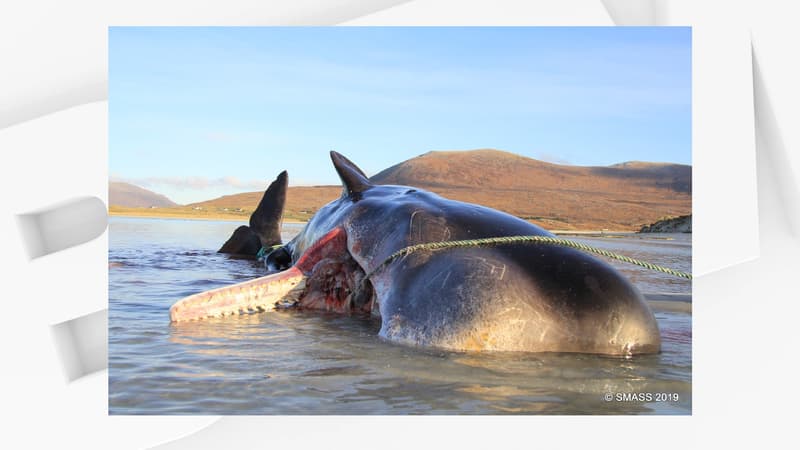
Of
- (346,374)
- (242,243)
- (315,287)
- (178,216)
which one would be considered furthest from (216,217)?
(346,374)

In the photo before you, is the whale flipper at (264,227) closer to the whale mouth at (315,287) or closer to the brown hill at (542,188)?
the brown hill at (542,188)

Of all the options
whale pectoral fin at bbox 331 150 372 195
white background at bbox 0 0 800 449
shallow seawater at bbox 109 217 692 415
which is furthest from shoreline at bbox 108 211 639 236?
whale pectoral fin at bbox 331 150 372 195

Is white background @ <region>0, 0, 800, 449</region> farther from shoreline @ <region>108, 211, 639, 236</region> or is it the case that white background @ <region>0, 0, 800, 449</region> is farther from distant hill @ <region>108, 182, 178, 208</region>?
shoreline @ <region>108, 211, 639, 236</region>

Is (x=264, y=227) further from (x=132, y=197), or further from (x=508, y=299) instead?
(x=508, y=299)

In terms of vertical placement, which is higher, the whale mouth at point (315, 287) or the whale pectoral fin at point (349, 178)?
the whale pectoral fin at point (349, 178)

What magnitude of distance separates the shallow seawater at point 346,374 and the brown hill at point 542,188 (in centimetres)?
143

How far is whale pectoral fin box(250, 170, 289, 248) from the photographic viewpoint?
416 inches

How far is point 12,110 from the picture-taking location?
18.9 feet

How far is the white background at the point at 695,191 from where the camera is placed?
5441 mm

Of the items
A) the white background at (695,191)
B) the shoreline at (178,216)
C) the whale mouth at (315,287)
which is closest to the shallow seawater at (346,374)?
the shoreline at (178,216)
